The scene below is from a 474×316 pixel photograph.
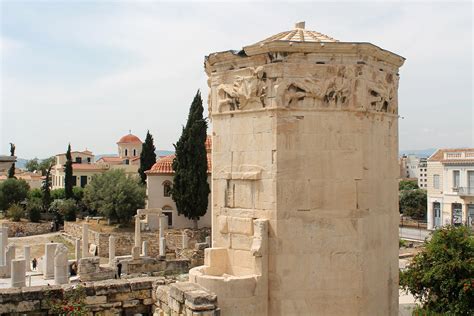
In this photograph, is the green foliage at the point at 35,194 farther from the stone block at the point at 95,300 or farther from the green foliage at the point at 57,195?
the stone block at the point at 95,300

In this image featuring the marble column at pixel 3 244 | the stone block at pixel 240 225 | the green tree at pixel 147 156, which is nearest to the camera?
the stone block at pixel 240 225

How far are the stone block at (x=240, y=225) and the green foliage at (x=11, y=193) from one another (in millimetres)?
44736

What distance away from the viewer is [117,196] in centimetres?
3703

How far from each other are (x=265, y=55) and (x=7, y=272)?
64.8ft

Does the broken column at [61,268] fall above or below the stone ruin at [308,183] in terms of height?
below

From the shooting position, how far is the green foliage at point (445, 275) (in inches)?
535

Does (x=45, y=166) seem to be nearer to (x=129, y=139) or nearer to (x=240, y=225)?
(x=129, y=139)

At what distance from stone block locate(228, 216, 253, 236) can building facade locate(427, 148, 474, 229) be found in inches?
1282

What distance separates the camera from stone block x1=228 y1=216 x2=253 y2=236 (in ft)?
20.7

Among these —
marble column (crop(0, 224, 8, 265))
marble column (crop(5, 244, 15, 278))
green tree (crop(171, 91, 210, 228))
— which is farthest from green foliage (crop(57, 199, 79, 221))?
marble column (crop(5, 244, 15, 278))

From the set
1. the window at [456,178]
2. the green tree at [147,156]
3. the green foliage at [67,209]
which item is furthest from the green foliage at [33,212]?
the window at [456,178]

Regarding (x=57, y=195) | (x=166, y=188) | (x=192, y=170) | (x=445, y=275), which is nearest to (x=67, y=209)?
(x=57, y=195)

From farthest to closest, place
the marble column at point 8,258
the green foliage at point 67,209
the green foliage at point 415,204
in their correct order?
the green foliage at point 415,204, the green foliage at point 67,209, the marble column at point 8,258

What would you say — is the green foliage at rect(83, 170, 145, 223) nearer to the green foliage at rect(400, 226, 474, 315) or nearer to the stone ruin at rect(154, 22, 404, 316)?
the green foliage at rect(400, 226, 474, 315)
